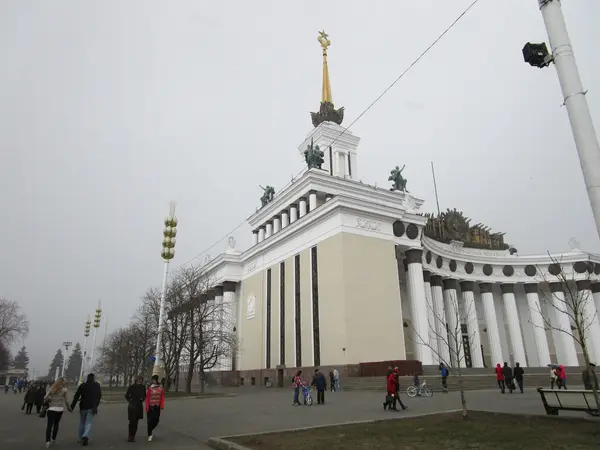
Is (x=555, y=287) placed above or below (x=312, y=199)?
below

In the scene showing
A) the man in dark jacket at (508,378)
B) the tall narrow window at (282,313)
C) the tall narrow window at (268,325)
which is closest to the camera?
the man in dark jacket at (508,378)

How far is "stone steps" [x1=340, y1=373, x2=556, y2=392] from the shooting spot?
963 inches

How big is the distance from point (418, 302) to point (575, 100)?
3152 cm

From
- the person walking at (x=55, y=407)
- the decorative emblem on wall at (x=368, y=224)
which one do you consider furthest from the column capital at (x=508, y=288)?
the person walking at (x=55, y=407)

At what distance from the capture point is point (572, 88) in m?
7.26

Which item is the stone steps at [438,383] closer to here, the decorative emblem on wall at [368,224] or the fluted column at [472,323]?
the decorative emblem on wall at [368,224]

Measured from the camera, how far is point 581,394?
382 inches

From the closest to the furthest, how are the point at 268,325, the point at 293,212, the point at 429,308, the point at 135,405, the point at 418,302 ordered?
the point at 135,405
the point at 418,302
the point at 429,308
the point at 268,325
the point at 293,212

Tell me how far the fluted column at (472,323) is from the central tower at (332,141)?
1910 cm

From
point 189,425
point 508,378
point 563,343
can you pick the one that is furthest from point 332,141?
point 189,425

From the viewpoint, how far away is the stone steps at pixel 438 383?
2447 centimetres

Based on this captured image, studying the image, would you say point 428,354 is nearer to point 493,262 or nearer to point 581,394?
point 493,262

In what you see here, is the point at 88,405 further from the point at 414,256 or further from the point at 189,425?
the point at 414,256

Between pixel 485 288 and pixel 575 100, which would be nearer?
pixel 575 100
